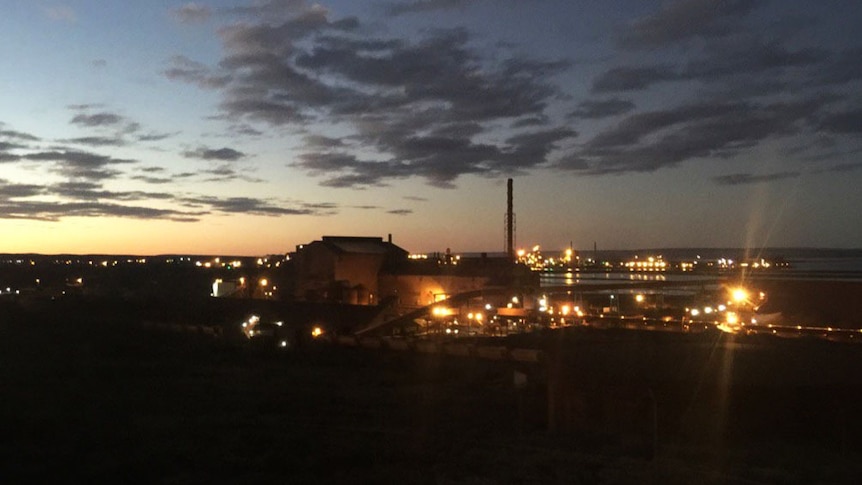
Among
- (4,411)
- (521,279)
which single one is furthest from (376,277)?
(4,411)

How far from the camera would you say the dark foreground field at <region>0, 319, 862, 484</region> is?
1180cm

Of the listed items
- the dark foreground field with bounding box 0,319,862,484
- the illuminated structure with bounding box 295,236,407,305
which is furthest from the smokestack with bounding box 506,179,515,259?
the dark foreground field with bounding box 0,319,862,484

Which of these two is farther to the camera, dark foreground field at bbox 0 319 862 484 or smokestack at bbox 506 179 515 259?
smokestack at bbox 506 179 515 259

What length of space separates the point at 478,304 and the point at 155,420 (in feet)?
94.1

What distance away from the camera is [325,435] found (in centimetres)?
1466

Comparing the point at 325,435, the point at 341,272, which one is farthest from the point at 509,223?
the point at 325,435

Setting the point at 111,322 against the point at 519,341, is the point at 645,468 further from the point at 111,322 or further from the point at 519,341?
the point at 111,322

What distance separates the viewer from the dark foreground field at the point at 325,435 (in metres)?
11.8

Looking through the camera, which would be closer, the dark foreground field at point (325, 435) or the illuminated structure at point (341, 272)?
the dark foreground field at point (325, 435)

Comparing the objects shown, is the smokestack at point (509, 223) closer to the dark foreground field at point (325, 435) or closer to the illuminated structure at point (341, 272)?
the illuminated structure at point (341, 272)

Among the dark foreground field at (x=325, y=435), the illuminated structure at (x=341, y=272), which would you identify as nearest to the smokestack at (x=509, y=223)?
the illuminated structure at (x=341, y=272)

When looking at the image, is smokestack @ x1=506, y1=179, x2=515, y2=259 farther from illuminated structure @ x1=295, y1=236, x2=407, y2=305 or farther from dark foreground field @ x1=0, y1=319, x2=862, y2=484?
dark foreground field @ x1=0, y1=319, x2=862, y2=484

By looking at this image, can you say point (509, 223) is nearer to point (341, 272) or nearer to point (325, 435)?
point (341, 272)

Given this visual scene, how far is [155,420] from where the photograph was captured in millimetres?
16344
